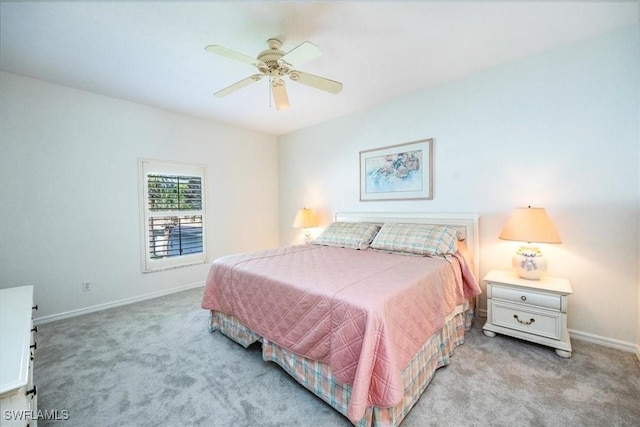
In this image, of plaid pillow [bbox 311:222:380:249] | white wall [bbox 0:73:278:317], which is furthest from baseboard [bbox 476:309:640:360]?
white wall [bbox 0:73:278:317]

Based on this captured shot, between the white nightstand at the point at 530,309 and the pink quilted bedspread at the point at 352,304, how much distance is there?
22cm

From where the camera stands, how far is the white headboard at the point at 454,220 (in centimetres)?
271

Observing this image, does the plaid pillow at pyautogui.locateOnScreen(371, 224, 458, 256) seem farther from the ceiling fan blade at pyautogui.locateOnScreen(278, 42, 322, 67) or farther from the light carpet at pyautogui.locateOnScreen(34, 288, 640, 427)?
the ceiling fan blade at pyautogui.locateOnScreen(278, 42, 322, 67)

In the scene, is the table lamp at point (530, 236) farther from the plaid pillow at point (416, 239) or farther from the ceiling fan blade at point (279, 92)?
the ceiling fan blade at point (279, 92)

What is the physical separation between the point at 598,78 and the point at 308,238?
11.9 ft

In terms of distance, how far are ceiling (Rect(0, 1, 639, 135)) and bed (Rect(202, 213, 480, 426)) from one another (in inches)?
63.2

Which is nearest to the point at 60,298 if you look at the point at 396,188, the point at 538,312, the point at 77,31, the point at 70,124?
the point at 70,124

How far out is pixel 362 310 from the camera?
1315 millimetres

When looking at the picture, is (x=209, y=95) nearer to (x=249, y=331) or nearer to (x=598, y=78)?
(x=249, y=331)

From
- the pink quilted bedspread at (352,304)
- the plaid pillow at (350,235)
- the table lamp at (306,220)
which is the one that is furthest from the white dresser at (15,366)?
the table lamp at (306,220)

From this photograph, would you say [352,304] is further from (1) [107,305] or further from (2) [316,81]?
(1) [107,305]

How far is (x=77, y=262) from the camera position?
294 cm

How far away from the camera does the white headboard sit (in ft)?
8.89

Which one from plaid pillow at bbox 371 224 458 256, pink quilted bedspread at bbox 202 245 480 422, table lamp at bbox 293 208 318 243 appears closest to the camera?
pink quilted bedspread at bbox 202 245 480 422
